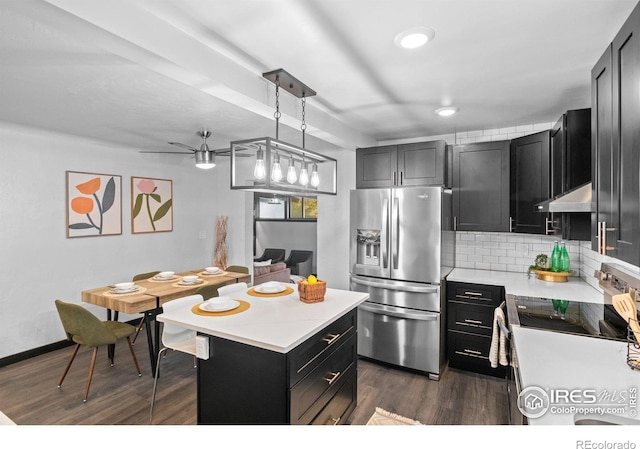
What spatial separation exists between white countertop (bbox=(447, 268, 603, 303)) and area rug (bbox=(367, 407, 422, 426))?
128 cm

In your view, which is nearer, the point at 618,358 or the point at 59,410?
the point at 618,358

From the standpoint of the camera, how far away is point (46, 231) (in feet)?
12.2

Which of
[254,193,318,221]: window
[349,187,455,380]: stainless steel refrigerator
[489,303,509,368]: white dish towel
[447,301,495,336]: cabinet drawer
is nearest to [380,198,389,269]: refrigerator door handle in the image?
[349,187,455,380]: stainless steel refrigerator

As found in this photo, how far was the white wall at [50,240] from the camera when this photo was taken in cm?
343

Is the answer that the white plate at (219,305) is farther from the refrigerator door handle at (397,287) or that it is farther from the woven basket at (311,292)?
the refrigerator door handle at (397,287)

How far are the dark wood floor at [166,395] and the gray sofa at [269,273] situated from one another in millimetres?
2199

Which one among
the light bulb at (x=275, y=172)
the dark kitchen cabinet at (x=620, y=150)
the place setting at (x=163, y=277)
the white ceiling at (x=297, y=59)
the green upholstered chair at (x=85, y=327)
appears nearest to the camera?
the dark kitchen cabinet at (x=620, y=150)

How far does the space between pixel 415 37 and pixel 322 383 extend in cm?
199

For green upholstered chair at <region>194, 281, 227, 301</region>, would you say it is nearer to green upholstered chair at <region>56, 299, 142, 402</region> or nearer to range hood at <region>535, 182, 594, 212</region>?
green upholstered chair at <region>56, 299, 142, 402</region>

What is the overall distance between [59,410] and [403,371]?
9.54ft

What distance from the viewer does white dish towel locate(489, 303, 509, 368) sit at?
7.08 feet

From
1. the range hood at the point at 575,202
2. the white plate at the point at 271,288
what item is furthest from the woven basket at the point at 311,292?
the range hood at the point at 575,202

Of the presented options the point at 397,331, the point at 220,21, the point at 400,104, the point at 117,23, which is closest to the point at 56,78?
the point at 117,23

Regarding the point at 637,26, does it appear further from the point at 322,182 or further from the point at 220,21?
the point at 322,182
